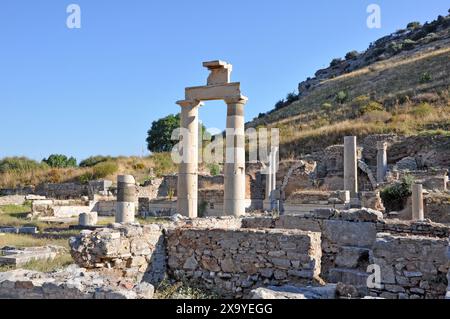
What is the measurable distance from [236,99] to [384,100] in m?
34.2

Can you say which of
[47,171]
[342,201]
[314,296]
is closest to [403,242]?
[314,296]

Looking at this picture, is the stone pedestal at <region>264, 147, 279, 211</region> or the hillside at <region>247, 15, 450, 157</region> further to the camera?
the hillside at <region>247, 15, 450, 157</region>

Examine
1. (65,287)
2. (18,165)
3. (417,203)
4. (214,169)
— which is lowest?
(65,287)

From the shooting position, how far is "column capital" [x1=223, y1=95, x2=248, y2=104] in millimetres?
15305

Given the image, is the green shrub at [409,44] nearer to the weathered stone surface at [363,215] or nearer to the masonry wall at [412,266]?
the weathered stone surface at [363,215]

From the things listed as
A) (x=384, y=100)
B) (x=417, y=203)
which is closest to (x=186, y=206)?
(x=417, y=203)

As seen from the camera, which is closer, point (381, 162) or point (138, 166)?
point (381, 162)

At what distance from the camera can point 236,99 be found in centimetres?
1532

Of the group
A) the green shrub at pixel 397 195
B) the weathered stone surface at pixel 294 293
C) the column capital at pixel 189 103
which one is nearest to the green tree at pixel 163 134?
the green shrub at pixel 397 195

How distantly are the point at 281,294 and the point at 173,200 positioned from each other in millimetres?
22808

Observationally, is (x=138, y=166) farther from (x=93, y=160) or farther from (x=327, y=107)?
(x=327, y=107)

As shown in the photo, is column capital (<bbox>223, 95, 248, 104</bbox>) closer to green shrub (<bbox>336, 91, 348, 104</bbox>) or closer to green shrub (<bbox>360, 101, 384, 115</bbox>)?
green shrub (<bbox>360, 101, 384, 115</bbox>)

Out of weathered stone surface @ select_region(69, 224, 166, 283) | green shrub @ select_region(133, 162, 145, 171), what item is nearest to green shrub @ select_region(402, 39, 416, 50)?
green shrub @ select_region(133, 162, 145, 171)
